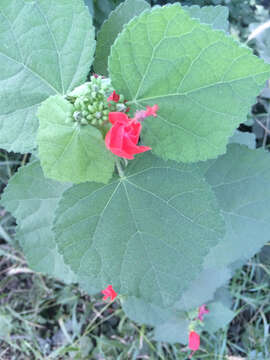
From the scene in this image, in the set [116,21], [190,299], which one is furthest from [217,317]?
[116,21]

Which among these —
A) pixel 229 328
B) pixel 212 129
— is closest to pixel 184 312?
pixel 229 328

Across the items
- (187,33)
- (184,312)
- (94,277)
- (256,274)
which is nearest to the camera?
(187,33)

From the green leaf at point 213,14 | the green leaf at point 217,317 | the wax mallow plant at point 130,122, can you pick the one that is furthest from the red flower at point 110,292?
the green leaf at point 213,14

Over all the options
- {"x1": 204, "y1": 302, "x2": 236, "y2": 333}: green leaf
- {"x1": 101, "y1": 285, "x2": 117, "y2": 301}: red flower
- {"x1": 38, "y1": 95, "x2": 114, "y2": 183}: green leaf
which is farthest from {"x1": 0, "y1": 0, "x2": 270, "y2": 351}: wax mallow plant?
{"x1": 204, "y1": 302, "x2": 236, "y2": 333}: green leaf

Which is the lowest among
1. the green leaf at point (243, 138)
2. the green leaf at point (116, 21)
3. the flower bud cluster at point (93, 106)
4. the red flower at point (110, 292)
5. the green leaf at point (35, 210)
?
the red flower at point (110, 292)

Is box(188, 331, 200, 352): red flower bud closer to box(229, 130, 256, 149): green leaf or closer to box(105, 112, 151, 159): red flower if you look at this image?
box(229, 130, 256, 149): green leaf

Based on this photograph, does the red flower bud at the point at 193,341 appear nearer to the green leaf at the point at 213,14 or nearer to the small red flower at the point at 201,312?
the small red flower at the point at 201,312

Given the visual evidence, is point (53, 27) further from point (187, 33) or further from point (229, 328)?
point (229, 328)
